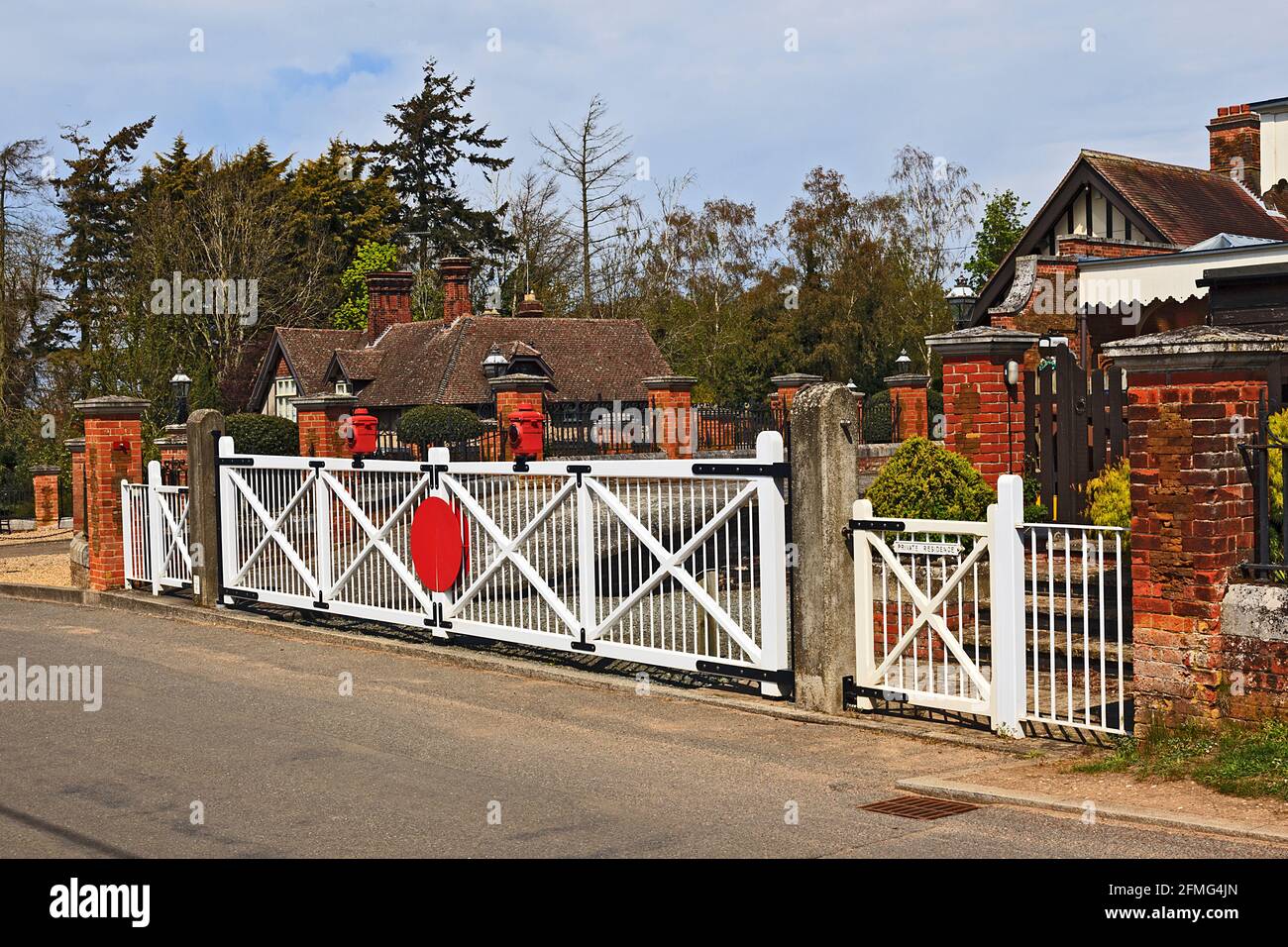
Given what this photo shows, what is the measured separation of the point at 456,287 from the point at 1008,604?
40.4 metres

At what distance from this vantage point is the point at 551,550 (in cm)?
1129

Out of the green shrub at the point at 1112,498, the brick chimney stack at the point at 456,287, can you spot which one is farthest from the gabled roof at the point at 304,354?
the green shrub at the point at 1112,498

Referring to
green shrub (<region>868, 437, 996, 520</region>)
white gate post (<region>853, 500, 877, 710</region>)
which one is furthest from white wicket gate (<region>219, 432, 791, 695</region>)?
green shrub (<region>868, 437, 996, 520</region>)

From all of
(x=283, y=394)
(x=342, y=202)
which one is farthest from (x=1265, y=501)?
(x=342, y=202)

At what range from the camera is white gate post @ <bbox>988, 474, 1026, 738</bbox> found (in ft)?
26.1

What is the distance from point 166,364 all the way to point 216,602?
21.8m

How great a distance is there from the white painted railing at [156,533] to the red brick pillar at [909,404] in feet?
71.0

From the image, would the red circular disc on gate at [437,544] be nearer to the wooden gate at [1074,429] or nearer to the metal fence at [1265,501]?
the wooden gate at [1074,429]

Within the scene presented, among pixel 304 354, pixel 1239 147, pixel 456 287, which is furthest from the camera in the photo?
pixel 304 354

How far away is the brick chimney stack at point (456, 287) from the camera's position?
154 feet

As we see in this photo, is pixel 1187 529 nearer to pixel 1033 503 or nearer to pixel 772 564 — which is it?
pixel 772 564

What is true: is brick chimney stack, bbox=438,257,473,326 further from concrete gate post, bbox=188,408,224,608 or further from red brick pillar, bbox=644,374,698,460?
concrete gate post, bbox=188,408,224,608

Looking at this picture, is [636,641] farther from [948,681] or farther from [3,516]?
[3,516]

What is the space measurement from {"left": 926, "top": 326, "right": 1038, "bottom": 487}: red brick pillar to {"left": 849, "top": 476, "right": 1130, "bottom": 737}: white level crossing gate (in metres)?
2.52
